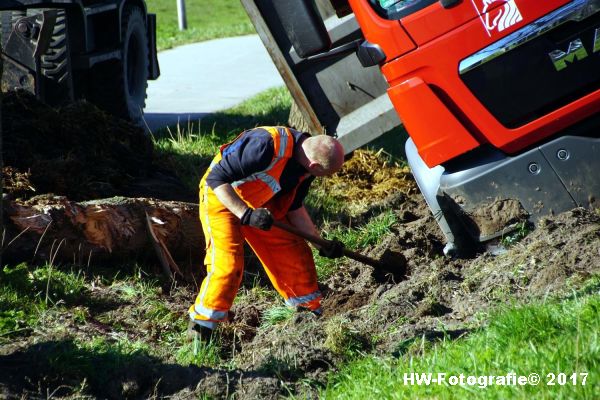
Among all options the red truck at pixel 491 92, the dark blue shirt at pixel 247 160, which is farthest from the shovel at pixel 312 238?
the red truck at pixel 491 92

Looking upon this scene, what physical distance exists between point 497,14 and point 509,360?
7.80 feet

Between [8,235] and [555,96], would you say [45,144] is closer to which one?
[8,235]

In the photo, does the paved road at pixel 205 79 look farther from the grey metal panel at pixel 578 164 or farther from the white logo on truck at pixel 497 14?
the grey metal panel at pixel 578 164

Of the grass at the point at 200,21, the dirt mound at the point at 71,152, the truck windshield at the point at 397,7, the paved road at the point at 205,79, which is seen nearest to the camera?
the truck windshield at the point at 397,7

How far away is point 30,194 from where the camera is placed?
6.62 meters

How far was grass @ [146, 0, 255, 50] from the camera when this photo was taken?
23.0 meters

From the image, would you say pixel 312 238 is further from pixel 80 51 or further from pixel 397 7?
pixel 80 51

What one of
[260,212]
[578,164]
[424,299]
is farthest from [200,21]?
[424,299]

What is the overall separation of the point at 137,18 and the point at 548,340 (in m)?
7.78

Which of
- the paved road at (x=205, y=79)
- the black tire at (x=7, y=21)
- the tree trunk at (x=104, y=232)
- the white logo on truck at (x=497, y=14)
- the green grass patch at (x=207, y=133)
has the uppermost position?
the black tire at (x=7, y=21)

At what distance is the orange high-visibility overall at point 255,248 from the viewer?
5570mm

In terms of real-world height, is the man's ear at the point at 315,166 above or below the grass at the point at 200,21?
above

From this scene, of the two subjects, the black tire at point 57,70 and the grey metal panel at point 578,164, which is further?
the black tire at point 57,70

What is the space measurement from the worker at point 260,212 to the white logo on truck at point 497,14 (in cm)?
113
